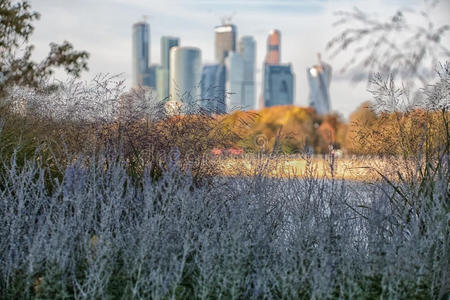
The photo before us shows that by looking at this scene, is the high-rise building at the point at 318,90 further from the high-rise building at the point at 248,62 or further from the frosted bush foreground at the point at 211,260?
the frosted bush foreground at the point at 211,260

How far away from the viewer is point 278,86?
14762cm

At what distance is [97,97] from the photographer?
573 cm

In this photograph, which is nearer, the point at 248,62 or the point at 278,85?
the point at 278,85

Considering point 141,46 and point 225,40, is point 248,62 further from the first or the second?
point 141,46

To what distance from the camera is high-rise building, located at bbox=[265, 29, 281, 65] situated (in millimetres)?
188500

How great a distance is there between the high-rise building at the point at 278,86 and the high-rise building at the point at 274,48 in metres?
37.0

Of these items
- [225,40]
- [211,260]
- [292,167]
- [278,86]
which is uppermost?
[225,40]

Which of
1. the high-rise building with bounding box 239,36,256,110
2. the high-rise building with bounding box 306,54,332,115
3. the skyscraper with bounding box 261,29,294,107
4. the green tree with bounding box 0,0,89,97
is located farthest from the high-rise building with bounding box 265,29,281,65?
the green tree with bounding box 0,0,89,97

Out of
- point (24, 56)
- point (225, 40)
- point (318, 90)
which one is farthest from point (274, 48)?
point (24, 56)

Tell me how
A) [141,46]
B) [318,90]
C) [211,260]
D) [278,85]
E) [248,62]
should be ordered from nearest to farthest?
[211,260] < [318,90] < [278,85] < [141,46] < [248,62]

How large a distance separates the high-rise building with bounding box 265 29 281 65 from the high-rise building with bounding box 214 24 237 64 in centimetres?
1462

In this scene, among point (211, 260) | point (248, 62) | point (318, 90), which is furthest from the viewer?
point (248, 62)

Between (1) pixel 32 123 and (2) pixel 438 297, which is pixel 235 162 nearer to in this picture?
(1) pixel 32 123

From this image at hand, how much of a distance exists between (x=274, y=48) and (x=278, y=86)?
154ft
